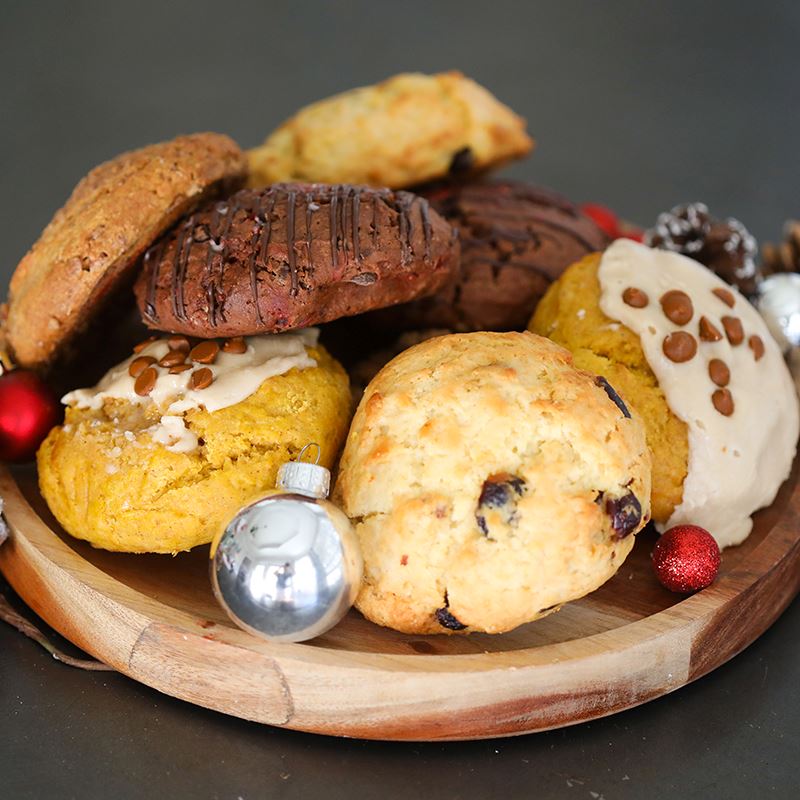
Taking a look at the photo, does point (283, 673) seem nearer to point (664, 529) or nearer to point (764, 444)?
point (664, 529)

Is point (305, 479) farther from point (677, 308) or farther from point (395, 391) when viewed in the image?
point (677, 308)

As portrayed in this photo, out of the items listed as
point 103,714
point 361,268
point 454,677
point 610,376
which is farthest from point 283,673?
point 610,376

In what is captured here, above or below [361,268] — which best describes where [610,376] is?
below

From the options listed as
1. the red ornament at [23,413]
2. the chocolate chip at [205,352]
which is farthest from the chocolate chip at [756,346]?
the red ornament at [23,413]

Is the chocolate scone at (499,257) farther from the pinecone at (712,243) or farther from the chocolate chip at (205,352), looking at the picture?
the chocolate chip at (205,352)

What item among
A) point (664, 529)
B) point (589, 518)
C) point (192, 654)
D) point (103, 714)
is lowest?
point (103, 714)
